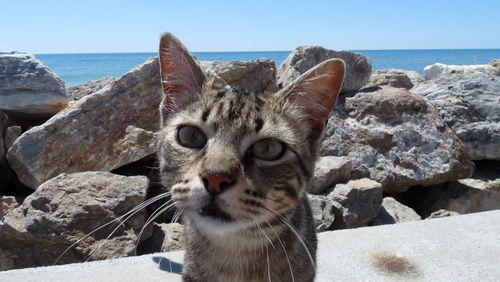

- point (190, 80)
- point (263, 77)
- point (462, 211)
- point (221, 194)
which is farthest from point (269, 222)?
point (462, 211)

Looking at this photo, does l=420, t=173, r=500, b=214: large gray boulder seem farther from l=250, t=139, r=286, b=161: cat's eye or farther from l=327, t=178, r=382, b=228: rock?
l=250, t=139, r=286, b=161: cat's eye

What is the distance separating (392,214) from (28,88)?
205 inches

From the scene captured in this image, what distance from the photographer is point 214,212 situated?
78.1 inches

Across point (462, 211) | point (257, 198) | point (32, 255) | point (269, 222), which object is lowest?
point (462, 211)

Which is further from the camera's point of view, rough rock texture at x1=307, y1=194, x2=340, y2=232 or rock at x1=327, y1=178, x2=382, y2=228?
rock at x1=327, y1=178, x2=382, y2=228

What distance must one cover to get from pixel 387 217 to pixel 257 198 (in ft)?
11.6

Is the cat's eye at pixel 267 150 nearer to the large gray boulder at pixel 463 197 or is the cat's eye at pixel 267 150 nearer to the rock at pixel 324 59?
the rock at pixel 324 59

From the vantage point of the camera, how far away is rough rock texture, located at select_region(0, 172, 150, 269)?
371cm

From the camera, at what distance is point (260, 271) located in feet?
7.42

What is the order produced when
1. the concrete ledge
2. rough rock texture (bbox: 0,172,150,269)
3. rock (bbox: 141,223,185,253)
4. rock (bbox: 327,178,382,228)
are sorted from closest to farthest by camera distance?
the concrete ledge < rough rock texture (bbox: 0,172,150,269) < rock (bbox: 141,223,185,253) < rock (bbox: 327,178,382,228)

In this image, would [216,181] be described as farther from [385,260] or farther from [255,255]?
[385,260]

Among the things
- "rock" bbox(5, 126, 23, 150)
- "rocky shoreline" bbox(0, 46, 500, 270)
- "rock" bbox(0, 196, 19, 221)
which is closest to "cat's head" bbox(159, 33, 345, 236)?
"rocky shoreline" bbox(0, 46, 500, 270)

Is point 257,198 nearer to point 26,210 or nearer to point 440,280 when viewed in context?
point 440,280

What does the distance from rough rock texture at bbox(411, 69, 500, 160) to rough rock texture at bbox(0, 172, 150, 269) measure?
449 cm
